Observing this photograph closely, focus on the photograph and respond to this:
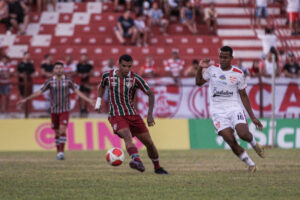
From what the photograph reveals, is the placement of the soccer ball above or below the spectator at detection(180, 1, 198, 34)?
below

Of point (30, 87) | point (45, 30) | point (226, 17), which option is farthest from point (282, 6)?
point (30, 87)

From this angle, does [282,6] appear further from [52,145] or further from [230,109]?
[230,109]

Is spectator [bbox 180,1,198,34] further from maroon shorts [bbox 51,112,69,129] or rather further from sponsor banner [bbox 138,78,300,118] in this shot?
maroon shorts [bbox 51,112,69,129]

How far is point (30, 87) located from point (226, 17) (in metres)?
12.1

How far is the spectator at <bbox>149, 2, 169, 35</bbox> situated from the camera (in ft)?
96.4

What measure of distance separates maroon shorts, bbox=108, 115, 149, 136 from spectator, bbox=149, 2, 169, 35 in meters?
17.6

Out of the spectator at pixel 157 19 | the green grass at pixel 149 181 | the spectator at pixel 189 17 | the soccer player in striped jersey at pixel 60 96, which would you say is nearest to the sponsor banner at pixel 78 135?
the soccer player in striped jersey at pixel 60 96

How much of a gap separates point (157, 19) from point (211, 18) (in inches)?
90.6

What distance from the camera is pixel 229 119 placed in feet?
40.5

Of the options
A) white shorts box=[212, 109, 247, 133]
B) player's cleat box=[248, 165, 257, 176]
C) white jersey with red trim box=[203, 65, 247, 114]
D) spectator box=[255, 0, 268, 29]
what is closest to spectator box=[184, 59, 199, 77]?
spectator box=[255, 0, 268, 29]

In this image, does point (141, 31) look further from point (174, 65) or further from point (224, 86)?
point (224, 86)

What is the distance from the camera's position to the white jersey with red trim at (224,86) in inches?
483

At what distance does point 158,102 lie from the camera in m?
21.4

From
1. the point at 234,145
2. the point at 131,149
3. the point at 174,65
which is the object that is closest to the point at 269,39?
the point at 174,65
